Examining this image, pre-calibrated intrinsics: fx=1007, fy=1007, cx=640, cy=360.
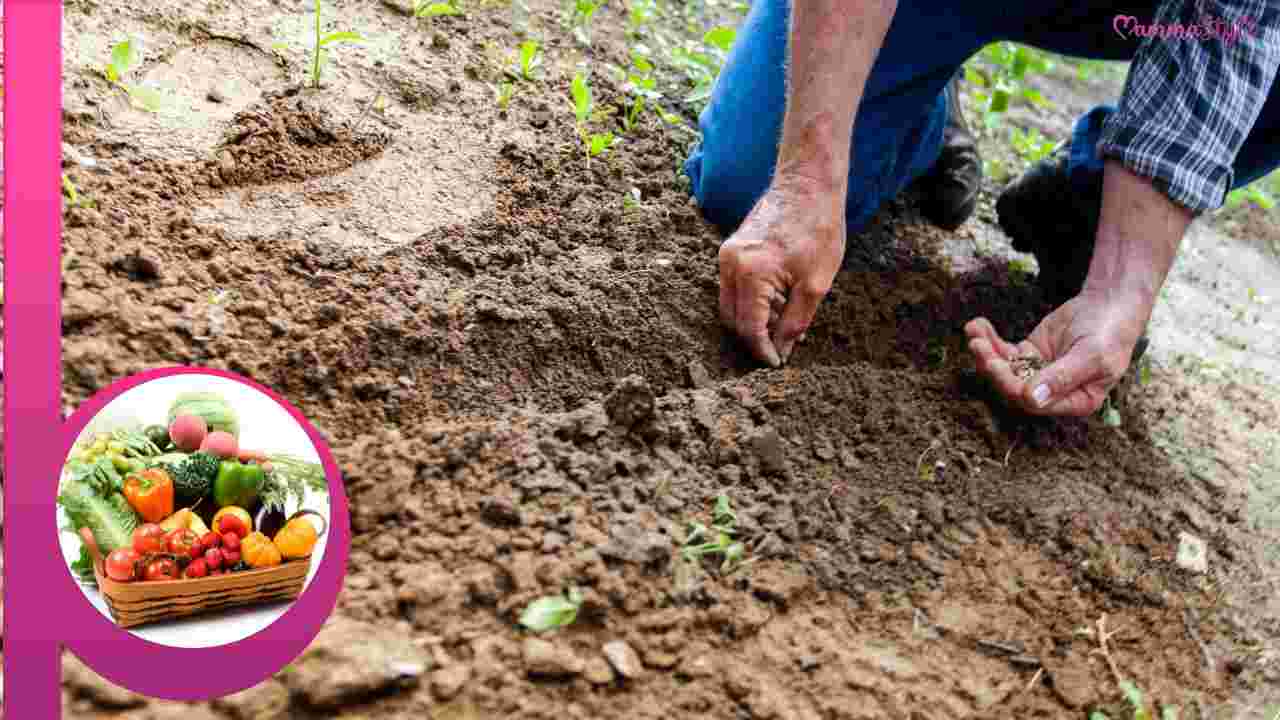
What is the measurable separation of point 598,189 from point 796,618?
94 cm

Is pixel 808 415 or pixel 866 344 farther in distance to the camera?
pixel 866 344

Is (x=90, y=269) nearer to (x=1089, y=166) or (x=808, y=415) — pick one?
(x=808, y=415)

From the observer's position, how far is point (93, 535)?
0.93 meters

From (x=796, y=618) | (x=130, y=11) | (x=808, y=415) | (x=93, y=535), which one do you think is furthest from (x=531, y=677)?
(x=130, y=11)

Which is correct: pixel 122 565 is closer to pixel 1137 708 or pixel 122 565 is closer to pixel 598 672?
pixel 598 672

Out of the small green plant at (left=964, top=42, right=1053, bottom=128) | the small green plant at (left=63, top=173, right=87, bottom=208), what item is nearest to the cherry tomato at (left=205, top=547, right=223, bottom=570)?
the small green plant at (left=63, top=173, right=87, bottom=208)

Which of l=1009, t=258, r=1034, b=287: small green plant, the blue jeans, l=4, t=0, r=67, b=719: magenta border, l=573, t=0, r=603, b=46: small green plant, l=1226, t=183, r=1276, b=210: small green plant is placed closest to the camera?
l=4, t=0, r=67, b=719: magenta border

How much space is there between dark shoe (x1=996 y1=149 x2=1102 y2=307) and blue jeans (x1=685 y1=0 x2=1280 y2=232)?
0.14 ft

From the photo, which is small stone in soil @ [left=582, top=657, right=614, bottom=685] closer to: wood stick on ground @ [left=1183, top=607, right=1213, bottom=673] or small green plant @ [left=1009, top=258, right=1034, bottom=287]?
wood stick on ground @ [left=1183, top=607, right=1213, bottom=673]

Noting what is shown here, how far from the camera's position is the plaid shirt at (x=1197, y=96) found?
67.7 inches

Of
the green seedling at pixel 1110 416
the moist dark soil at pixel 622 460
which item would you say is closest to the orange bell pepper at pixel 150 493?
the moist dark soil at pixel 622 460

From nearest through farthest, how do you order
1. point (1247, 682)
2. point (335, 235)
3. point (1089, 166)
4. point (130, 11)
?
1. point (1247, 682)
2. point (335, 235)
3. point (130, 11)
4. point (1089, 166)

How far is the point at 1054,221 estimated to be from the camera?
83.8 inches

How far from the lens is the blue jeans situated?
1.85 meters
